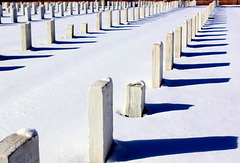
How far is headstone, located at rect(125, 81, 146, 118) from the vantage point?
6.60 meters

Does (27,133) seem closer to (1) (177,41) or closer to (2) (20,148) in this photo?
(2) (20,148)

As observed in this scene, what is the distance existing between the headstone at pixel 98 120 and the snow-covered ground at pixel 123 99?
0.95 ft

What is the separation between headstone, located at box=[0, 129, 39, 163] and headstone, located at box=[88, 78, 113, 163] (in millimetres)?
1166

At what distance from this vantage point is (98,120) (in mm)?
4801

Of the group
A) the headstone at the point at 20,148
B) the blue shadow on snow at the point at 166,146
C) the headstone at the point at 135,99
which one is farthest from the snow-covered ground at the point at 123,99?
the headstone at the point at 20,148

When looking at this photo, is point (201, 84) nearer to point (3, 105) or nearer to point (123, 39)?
point (3, 105)

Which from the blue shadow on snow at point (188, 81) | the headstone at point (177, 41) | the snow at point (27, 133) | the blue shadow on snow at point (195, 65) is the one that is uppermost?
the headstone at point (177, 41)

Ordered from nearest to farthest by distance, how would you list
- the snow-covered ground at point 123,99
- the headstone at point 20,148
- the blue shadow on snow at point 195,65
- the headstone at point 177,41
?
the headstone at point 20,148 < the snow-covered ground at point 123,99 < the blue shadow on snow at point 195,65 < the headstone at point 177,41

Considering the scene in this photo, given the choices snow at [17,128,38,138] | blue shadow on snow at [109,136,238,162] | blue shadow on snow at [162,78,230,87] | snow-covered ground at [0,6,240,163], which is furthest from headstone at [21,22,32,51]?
snow at [17,128,38,138]

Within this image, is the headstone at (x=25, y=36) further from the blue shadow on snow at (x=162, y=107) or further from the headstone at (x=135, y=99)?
the headstone at (x=135, y=99)

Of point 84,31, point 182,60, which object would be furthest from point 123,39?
point 182,60

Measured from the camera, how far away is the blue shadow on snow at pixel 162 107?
282 inches

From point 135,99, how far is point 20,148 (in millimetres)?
3427

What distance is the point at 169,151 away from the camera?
5.36 metres
